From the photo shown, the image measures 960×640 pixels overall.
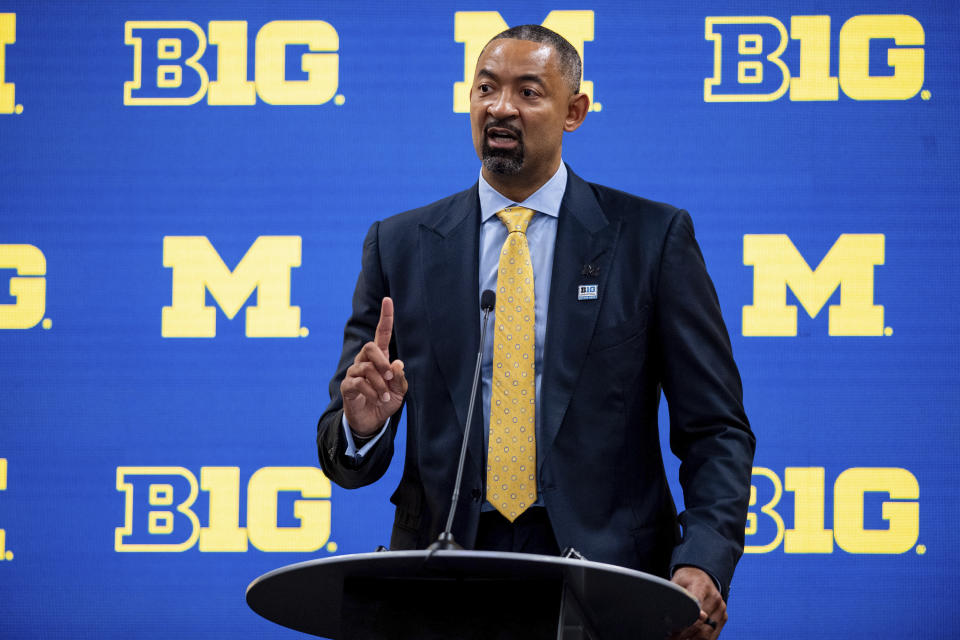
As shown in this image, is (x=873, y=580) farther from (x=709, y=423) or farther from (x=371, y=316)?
(x=371, y=316)

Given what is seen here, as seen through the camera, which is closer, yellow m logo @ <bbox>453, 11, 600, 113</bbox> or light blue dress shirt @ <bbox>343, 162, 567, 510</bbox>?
light blue dress shirt @ <bbox>343, 162, 567, 510</bbox>

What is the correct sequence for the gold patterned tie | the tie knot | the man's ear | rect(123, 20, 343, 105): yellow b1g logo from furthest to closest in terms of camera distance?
rect(123, 20, 343, 105): yellow b1g logo
the man's ear
the tie knot
the gold patterned tie

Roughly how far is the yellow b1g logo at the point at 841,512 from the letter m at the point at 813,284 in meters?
0.43

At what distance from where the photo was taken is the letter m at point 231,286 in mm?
3430

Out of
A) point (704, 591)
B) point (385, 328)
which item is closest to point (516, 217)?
point (385, 328)

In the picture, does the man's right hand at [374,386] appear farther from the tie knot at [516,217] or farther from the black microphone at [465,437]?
the tie knot at [516,217]

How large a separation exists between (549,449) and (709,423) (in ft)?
0.92

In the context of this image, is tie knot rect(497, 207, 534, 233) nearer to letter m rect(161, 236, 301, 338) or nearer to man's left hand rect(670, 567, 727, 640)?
man's left hand rect(670, 567, 727, 640)

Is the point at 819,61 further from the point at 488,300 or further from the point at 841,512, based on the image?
the point at 488,300

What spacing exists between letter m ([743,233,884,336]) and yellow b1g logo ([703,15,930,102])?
445 mm

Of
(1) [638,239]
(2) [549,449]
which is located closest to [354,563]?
(2) [549,449]

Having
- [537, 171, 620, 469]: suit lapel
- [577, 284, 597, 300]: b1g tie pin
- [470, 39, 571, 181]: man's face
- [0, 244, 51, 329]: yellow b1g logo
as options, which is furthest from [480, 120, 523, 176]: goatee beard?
[0, 244, 51, 329]: yellow b1g logo

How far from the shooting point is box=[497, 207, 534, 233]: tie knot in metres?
2.06

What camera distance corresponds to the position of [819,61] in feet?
11.0
